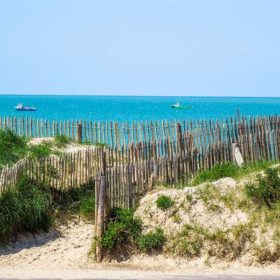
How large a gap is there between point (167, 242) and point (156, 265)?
0.61 meters

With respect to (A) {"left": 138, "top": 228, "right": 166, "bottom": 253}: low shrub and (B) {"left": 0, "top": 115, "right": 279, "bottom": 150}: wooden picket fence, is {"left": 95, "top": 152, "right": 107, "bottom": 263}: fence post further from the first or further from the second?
(B) {"left": 0, "top": 115, "right": 279, "bottom": 150}: wooden picket fence

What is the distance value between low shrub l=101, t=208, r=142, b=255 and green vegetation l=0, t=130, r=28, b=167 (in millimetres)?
4457

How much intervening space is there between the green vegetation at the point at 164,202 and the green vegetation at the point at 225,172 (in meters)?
1.25

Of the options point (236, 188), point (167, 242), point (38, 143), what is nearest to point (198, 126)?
point (236, 188)

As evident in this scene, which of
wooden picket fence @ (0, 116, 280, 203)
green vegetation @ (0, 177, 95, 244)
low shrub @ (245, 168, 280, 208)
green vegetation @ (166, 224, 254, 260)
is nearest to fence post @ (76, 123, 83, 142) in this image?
→ wooden picket fence @ (0, 116, 280, 203)

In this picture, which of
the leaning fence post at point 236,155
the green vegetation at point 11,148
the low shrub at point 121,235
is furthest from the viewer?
the green vegetation at point 11,148

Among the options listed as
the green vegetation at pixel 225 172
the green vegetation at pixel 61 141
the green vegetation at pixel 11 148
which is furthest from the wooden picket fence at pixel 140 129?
the green vegetation at pixel 11 148

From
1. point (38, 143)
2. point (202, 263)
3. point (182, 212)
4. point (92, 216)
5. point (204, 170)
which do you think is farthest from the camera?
point (38, 143)

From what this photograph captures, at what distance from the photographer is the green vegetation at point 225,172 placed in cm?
1576

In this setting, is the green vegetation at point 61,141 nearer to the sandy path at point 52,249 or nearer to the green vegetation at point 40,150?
the green vegetation at point 40,150

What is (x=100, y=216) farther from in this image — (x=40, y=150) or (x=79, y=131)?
(x=79, y=131)

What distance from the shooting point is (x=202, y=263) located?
43.7 feet

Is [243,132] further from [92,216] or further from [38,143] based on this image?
[38,143]

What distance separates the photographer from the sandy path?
539 inches
